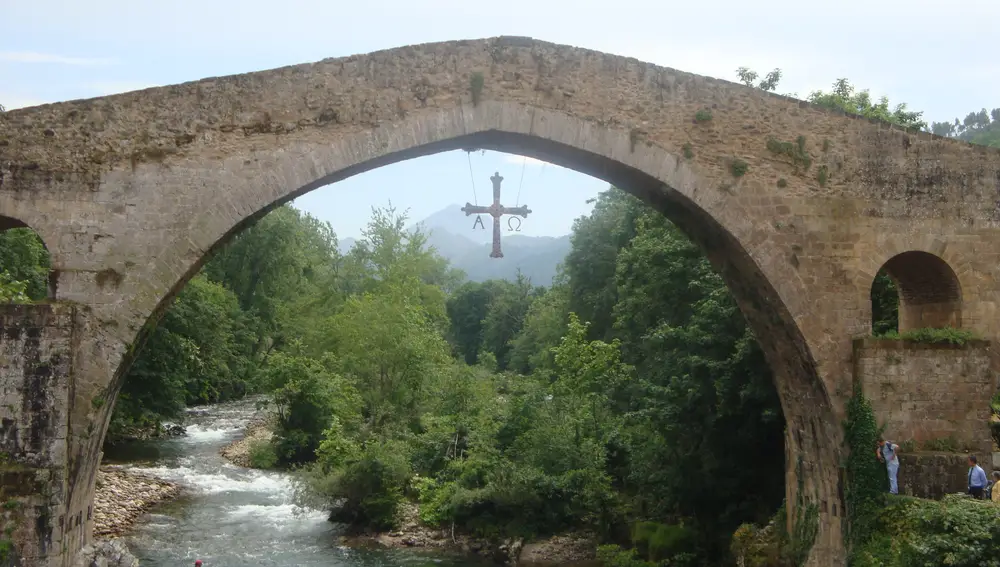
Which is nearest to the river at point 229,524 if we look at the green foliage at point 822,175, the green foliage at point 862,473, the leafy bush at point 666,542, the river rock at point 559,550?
the river rock at point 559,550

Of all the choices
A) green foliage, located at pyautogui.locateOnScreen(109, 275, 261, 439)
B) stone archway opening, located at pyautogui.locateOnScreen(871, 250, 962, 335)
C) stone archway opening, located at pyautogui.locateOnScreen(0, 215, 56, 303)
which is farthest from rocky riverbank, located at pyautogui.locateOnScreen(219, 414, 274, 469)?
stone archway opening, located at pyautogui.locateOnScreen(871, 250, 962, 335)

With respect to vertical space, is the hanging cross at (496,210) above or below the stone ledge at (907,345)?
above

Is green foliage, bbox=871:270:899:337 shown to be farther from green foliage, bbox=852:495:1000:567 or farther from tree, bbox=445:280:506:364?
tree, bbox=445:280:506:364

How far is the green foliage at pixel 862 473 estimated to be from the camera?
9.50m

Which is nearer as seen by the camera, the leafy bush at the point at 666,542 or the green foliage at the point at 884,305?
the green foliage at the point at 884,305

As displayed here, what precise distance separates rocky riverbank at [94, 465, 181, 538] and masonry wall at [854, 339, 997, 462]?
11496mm

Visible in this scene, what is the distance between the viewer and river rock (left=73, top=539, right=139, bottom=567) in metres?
8.71

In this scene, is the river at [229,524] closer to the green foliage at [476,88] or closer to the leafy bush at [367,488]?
the leafy bush at [367,488]

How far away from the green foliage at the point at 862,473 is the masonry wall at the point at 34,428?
749 cm

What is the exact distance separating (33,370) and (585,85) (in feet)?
18.9

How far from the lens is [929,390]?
9.75 meters

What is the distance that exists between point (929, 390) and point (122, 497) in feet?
44.5

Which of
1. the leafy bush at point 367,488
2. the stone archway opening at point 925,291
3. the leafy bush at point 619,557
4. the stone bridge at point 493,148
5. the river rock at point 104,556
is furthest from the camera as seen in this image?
the leafy bush at point 367,488

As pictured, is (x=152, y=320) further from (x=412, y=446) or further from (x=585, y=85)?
(x=412, y=446)
